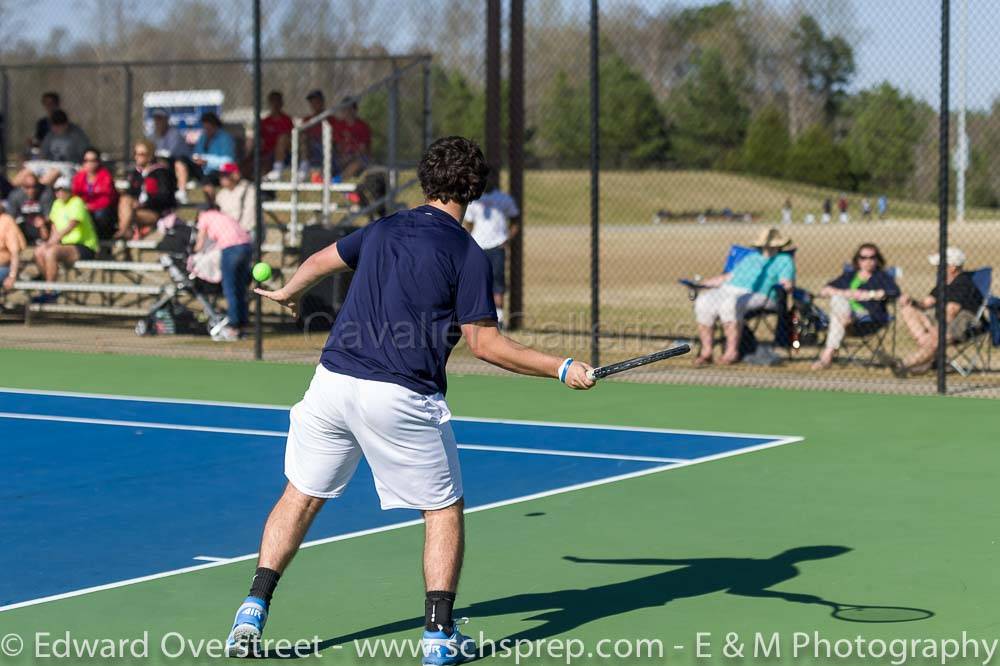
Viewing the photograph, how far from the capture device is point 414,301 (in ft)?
A: 17.8

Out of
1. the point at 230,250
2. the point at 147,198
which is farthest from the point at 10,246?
the point at 230,250

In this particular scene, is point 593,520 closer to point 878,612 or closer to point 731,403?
point 878,612

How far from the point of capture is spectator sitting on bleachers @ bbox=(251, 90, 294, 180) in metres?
19.2

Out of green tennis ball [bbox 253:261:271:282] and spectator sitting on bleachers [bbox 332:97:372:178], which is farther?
spectator sitting on bleachers [bbox 332:97:372:178]

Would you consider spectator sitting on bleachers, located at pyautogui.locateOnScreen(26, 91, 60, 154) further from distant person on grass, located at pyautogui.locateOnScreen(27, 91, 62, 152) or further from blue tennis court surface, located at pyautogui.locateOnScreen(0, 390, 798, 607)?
blue tennis court surface, located at pyautogui.locateOnScreen(0, 390, 798, 607)

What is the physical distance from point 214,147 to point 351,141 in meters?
1.79

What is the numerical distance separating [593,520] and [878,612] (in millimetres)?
2012

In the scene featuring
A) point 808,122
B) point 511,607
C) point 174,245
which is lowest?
point 511,607

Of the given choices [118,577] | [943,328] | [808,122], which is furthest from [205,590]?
[808,122]

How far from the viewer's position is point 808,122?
151 ft

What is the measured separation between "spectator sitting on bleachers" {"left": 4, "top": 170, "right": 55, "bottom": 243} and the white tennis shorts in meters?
13.8

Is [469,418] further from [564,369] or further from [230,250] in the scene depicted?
[564,369]

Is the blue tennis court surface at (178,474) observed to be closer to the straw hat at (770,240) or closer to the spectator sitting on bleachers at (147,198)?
the straw hat at (770,240)

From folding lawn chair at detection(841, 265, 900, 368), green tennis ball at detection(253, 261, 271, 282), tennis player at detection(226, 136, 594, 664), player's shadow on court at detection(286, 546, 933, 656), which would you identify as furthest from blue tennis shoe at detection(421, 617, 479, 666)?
folding lawn chair at detection(841, 265, 900, 368)
